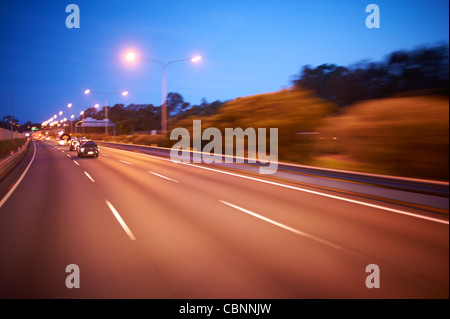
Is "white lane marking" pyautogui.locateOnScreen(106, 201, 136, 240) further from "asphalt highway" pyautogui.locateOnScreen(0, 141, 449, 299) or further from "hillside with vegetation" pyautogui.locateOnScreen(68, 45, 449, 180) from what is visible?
"hillside with vegetation" pyautogui.locateOnScreen(68, 45, 449, 180)

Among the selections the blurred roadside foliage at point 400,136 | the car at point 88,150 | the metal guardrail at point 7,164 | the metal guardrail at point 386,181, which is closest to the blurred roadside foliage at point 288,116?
the blurred roadside foliage at point 400,136

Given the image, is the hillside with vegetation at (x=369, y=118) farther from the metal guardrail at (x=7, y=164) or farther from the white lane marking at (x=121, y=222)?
the metal guardrail at (x=7, y=164)

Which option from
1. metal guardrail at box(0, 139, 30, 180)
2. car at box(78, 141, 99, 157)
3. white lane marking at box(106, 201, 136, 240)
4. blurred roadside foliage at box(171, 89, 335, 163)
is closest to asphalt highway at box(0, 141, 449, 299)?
white lane marking at box(106, 201, 136, 240)

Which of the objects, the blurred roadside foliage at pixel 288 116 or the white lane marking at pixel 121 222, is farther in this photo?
the blurred roadside foliage at pixel 288 116

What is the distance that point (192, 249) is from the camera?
5.36 meters

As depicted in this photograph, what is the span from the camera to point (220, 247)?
5.45 meters

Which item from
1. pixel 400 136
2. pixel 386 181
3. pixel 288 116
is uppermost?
pixel 288 116

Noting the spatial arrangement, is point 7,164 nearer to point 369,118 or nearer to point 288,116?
point 288,116

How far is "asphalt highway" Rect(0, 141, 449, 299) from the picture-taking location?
4078 mm

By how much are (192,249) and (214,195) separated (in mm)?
4680

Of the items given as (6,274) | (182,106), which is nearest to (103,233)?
(6,274)

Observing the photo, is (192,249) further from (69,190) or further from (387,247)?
(69,190)

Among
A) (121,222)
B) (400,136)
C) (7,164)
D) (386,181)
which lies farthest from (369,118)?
(7,164)

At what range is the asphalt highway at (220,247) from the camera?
4.08 meters
